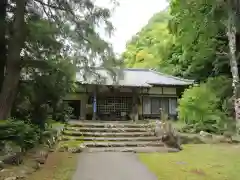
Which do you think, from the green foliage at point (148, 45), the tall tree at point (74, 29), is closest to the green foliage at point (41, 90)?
the tall tree at point (74, 29)

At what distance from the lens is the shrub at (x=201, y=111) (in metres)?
15.7

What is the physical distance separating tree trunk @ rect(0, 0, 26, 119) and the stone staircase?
3655 mm

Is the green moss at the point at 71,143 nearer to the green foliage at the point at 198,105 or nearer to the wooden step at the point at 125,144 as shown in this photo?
the wooden step at the point at 125,144

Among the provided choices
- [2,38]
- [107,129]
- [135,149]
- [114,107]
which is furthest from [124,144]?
[114,107]

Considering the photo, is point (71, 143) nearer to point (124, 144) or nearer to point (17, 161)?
point (124, 144)

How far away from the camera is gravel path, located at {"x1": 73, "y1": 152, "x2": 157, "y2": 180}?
6.79 meters

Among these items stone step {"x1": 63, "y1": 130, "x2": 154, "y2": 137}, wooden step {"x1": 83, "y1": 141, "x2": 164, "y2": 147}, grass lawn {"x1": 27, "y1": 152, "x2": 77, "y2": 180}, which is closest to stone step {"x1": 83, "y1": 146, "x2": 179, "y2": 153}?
wooden step {"x1": 83, "y1": 141, "x2": 164, "y2": 147}

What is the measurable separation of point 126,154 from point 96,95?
10.8 m

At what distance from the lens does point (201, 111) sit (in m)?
16.1

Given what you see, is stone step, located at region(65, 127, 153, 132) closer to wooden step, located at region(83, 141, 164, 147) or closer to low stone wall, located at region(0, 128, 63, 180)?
wooden step, located at region(83, 141, 164, 147)

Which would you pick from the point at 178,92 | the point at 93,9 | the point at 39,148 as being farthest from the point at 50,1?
the point at 178,92

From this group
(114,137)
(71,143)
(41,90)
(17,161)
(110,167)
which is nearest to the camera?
(17,161)

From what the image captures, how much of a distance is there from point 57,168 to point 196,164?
3.80 meters

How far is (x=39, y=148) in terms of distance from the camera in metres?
9.83
